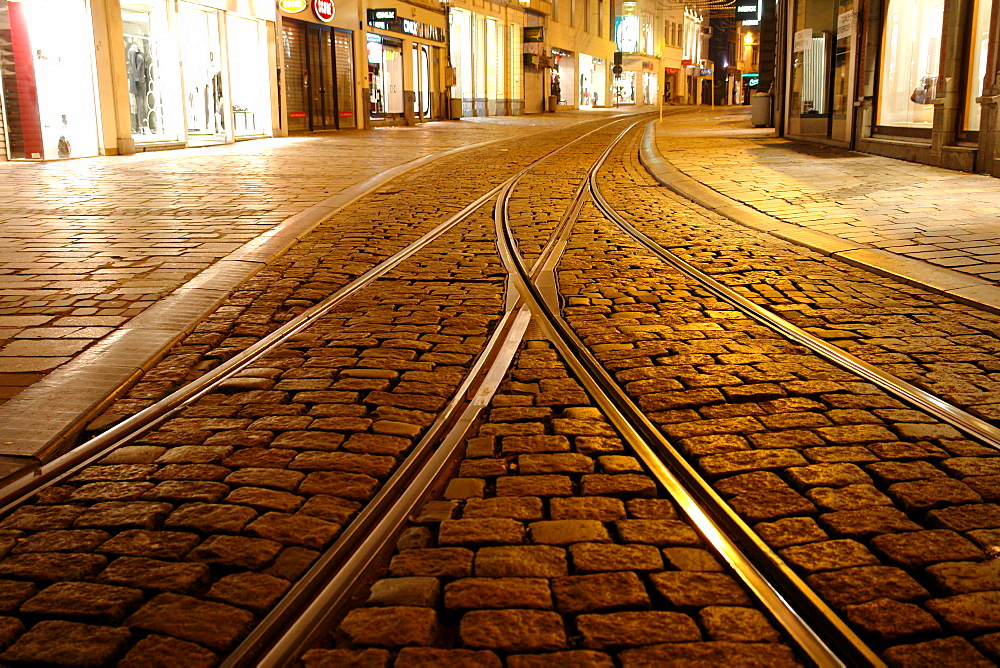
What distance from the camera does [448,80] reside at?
37219 mm

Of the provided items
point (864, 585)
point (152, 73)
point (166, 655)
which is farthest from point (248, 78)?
point (864, 585)

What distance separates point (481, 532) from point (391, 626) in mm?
594

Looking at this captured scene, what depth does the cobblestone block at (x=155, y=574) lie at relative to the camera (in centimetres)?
263

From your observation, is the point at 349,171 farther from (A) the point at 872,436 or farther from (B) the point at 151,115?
(A) the point at 872,436

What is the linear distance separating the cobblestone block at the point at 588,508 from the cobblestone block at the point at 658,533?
7cm

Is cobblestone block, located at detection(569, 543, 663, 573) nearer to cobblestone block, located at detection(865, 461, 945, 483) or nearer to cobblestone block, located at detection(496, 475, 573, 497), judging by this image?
cobblestone block, located at detection(496, 475, 573, 497)

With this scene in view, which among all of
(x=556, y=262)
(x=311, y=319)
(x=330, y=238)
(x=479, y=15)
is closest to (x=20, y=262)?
(x=330, y=238)

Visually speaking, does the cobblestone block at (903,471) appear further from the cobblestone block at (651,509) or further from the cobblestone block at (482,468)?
the cobblestone block at (482,468)

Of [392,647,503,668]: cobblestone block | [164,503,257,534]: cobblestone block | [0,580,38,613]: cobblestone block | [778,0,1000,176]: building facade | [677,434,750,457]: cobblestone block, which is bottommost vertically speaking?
[392,647,503,668]: cobblestone block

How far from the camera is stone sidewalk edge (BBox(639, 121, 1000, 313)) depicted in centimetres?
615

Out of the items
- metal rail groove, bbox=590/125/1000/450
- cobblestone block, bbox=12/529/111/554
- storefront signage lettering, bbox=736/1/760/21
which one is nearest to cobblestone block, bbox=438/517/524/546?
cobblestone block, bbox=12/529/111/554

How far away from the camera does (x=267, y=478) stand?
134 inches

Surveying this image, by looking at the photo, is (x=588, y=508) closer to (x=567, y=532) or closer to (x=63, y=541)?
(x=567, y=532)

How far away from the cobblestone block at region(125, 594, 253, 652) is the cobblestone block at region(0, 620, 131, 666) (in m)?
0.08
